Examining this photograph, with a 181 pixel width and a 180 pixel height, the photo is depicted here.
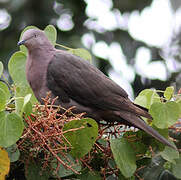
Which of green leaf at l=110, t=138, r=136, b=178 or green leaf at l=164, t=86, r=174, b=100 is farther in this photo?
green leaf at l=164, t=86, r=174, b=100

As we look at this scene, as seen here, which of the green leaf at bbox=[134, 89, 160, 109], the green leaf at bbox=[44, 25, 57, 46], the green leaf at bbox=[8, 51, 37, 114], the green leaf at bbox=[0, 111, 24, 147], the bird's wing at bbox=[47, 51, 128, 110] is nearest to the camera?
the green leaf at bbox=[0, 111, 24, 147]

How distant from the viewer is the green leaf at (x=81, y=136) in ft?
5.28

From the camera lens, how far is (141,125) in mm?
1868

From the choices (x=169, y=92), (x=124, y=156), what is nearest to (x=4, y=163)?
(x=124, y=156)

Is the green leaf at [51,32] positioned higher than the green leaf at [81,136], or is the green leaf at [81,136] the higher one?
the green leaf at [51,32]

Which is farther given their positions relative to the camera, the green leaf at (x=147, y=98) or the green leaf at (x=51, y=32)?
the green leaf at (x=51, y=32)

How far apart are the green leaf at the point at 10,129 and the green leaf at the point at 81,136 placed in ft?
0.59

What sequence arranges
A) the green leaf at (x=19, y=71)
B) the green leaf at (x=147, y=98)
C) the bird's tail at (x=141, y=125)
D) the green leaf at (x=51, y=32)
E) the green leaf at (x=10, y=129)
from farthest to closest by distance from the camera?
the green leaf at (x=51, y=32) → the green leaf at (x=19, y=71) → the green leaf at (x=147, y=98) → the bird's tail at (x=141, y=125) → the green leaf at (x=10, y=129)

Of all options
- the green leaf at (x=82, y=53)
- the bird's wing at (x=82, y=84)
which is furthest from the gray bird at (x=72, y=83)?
the green leaf at (x=82, y=53)

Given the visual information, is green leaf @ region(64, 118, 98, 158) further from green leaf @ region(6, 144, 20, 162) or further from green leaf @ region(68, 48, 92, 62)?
green leaf @ region(68, 48, 92, 62)

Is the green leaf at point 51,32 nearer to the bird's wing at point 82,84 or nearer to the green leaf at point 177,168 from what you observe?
the bird's wing at point 82,84

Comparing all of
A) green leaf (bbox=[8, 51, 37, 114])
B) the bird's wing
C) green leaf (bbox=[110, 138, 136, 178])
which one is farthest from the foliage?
the bird's wing

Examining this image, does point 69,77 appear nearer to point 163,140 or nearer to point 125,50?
point 163,140

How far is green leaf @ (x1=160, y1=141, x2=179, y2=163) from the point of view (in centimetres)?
175
